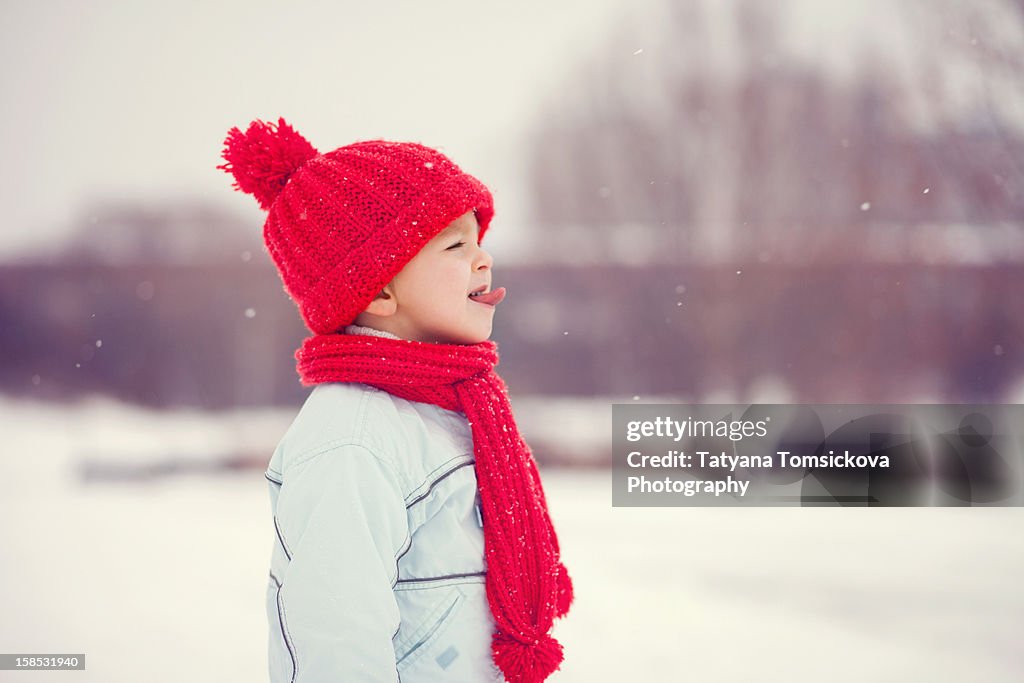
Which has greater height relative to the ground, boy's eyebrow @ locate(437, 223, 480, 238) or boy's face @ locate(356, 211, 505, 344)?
boy's eyebrow @ locate(437, 223, 480, 238)

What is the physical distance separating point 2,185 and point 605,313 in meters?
2.38

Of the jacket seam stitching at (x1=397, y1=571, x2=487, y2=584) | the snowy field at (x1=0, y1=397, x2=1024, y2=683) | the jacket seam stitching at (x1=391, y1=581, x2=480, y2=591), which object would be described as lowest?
the snowy field at (x1=0, y1=397, x2=1024, y2=683)

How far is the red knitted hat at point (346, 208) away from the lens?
0.80 metres

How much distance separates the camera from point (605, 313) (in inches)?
135

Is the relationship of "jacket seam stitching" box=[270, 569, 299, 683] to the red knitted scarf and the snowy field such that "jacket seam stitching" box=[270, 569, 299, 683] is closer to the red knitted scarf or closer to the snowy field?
the red knitted scarf

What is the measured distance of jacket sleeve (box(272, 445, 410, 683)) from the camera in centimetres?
65

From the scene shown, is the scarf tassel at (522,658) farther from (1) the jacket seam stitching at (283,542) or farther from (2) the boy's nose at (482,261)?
(2) the boy's nose at (482,261)

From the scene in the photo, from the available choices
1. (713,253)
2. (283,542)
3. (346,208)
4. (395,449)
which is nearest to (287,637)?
(283,542)

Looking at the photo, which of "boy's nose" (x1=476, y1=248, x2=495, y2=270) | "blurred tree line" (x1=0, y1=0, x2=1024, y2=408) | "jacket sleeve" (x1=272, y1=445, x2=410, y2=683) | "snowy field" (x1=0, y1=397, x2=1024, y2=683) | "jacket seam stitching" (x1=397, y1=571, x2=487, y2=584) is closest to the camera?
"jacket sleeve" (x1=272, y1=445, x2=410, y2=683)

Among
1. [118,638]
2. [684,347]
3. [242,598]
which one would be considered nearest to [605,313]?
[684,347]

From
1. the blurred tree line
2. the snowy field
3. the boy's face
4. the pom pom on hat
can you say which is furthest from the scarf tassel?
the blurred tree line

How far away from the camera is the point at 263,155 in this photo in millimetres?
880

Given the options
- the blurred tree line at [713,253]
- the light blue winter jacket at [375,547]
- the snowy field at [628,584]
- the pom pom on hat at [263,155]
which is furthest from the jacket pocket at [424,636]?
the blurred tree line at [713,253]

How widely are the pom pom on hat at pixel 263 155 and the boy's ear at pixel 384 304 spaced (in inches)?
6.9
